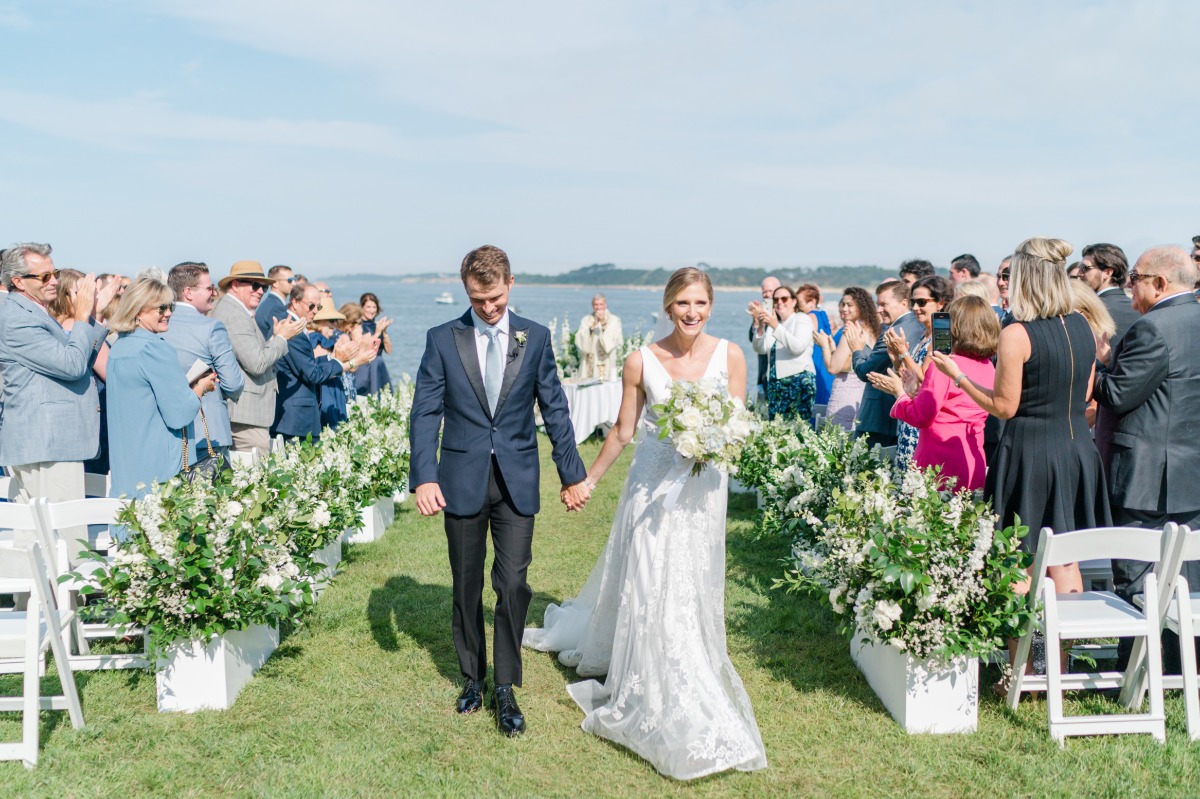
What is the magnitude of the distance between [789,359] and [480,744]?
23.3 feet

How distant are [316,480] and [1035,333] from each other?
482cm

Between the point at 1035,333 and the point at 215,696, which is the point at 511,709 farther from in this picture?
the point at 1035,333

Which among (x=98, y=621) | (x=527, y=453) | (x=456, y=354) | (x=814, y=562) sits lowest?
(x=98, y=621)

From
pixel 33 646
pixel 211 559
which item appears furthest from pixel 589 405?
pixel 33 646

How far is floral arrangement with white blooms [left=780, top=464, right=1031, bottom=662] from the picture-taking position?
459 centimetres

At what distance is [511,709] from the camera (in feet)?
16.1

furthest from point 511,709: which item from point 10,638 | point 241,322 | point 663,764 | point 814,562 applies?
point 241,322

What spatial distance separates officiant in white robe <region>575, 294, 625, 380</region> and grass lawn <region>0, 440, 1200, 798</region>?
11.2 meters

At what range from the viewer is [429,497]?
15.6 ft

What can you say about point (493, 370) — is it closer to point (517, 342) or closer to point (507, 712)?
point (517, 342)

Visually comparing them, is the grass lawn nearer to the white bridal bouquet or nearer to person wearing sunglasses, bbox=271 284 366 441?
the white bridal bouquet

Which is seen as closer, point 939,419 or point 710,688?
point 710,688

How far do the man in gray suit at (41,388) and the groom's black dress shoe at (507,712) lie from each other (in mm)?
3048

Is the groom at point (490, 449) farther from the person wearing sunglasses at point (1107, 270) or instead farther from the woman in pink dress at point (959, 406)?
the person wearing sunglasses at point (1107, 270)
